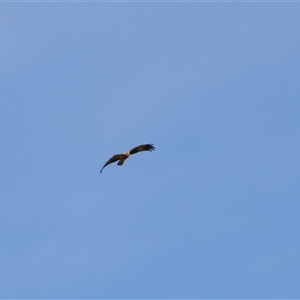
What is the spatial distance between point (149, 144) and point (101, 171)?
366 cm

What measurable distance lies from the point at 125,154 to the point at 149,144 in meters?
1.45

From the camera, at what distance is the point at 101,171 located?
32.3 metres

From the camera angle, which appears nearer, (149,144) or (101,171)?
(101,171)

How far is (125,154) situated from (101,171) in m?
2.32

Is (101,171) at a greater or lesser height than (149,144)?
lesser

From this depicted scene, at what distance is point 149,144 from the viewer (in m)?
34.9

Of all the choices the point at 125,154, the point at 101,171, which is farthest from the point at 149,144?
the point at 101,171

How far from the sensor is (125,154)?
112 feet

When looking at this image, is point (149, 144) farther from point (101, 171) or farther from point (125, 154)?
point (101, 171)
